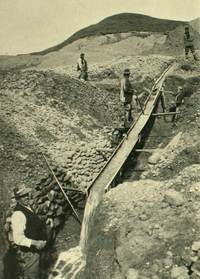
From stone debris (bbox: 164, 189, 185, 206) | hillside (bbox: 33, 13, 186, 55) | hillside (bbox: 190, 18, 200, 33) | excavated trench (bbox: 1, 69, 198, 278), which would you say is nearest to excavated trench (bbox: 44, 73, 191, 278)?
excavated trench (bbox: 1, 69, 198, 278)

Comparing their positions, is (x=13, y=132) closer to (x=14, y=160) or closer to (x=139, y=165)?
(x=14, y=160)

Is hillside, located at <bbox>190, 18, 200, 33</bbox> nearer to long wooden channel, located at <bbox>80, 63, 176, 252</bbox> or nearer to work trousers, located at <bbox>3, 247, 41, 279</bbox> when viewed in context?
long wooden channel, located at <bbox>80, 63, 176, 252</bbox>

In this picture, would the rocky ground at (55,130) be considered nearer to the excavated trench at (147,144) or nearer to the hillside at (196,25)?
the excavated trench at (147,144)

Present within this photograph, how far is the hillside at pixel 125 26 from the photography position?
23.4 meters

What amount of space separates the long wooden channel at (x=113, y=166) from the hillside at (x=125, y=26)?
12383mm

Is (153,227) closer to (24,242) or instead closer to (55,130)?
(24,242)

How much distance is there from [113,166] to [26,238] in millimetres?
3039

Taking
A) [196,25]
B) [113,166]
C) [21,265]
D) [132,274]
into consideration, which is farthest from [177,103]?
[196,25]

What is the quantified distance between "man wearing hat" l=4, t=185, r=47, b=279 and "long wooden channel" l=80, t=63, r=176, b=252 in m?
0.97

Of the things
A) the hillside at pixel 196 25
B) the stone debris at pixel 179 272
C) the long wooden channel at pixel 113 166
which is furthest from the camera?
the hillside at pixel 196 25

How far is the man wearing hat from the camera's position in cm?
621

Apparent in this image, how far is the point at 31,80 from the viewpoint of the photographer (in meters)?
12.1

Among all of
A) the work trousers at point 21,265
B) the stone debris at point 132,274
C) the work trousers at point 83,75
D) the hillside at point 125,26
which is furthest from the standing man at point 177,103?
the hillside at point 125,26

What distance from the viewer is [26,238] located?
6.22 metres
